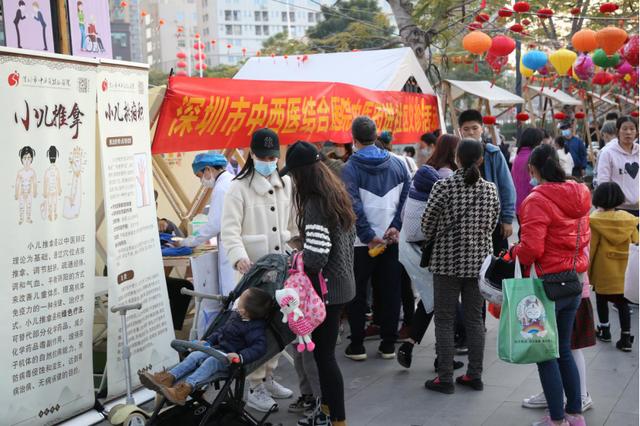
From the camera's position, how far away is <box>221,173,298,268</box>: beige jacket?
5215mm

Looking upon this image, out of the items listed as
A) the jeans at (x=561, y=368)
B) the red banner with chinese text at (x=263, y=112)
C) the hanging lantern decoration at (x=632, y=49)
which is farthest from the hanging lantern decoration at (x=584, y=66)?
the jeans at (x=561, y=368)

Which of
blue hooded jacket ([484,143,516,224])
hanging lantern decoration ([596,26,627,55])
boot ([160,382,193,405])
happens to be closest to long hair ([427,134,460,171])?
blue hooded jacket ([484,143,516,224])

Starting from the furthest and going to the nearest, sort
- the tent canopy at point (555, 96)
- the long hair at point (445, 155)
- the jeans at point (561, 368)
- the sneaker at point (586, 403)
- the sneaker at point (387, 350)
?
the tent canopy at point (555, 96) < the sneaker at point (387, 350) < the long hair at point (445, 155) < the sneaker at point (586, 403) < the jeans at point (561, 368)

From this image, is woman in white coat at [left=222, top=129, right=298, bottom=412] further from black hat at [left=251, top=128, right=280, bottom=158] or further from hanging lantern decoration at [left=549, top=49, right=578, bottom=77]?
hanging lantern decoration at [left=549, top=49, right=578, bottom=77]

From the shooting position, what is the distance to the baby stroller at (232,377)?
4301 millimetres

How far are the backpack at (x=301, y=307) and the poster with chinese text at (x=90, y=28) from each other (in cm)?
217

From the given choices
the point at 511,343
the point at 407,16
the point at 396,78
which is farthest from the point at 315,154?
the point at 407,16

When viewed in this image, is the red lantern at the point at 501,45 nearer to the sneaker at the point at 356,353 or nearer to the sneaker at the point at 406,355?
the sneaker at the point at 356,353

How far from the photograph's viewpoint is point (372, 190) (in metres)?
6.37

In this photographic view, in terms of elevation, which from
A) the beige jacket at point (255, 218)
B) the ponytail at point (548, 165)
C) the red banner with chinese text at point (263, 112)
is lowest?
the beige jacket at point (255, 218)

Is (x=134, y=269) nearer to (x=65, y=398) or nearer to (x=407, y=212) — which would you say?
(x=65, y=398)

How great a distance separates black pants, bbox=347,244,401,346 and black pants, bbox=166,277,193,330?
1345 mm

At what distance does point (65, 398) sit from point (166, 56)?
97062 millimetres

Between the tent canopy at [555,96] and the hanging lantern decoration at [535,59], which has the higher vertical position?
the hanging lantern decoration at [535,59]
